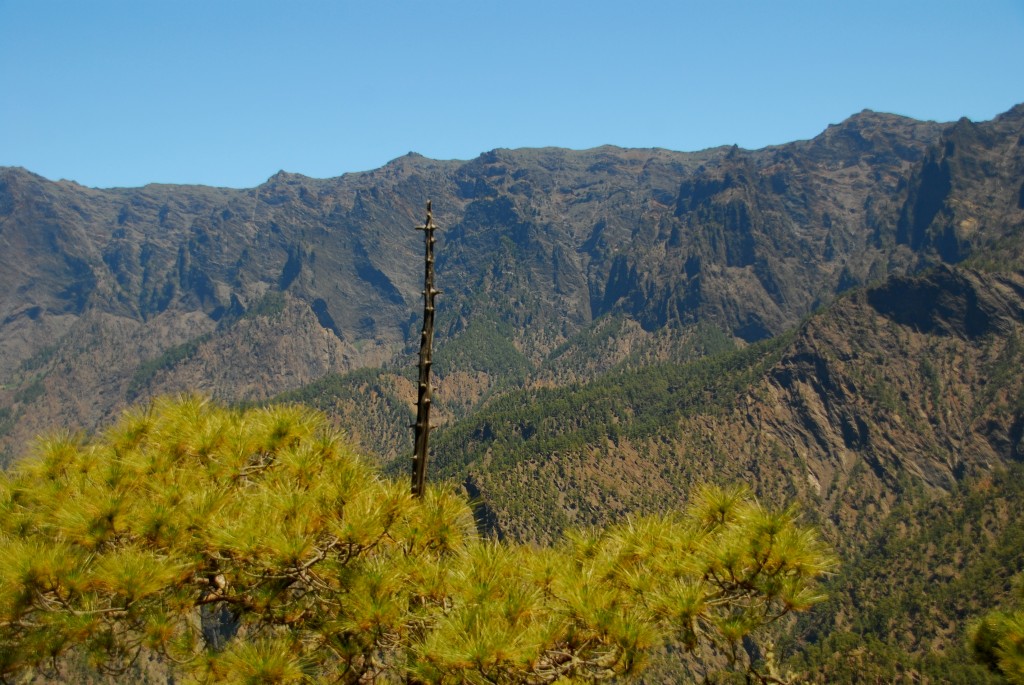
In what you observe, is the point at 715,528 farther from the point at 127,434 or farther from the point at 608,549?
the point at 127,434

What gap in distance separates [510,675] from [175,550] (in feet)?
13.4

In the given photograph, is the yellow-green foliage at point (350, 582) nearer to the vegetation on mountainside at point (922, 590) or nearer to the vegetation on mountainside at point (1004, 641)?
the vegetation on mountainside at point (1004, 641)

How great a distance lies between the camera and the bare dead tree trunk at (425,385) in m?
9.66

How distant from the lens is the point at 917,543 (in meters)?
149

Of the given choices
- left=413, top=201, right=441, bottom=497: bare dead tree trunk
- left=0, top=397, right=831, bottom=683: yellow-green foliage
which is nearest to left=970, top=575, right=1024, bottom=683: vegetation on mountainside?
left=0, top=397, right=831, bottom=683: yellow-green foliage

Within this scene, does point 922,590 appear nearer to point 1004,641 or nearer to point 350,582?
point 1004,641

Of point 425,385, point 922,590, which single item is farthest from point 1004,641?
point 922,590

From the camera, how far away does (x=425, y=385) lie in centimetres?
972

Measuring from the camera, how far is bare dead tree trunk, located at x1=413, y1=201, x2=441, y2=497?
966cm

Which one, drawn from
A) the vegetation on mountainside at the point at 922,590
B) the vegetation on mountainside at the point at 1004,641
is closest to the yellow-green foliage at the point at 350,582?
the vegetation on mountainside at the point at 1004,641

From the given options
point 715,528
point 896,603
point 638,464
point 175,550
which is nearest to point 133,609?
point 175,550

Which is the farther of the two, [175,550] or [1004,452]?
[1004,452]

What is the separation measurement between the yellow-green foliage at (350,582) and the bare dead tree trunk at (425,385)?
0.93 m

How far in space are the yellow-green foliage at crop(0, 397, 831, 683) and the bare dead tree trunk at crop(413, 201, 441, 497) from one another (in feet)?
3.05
